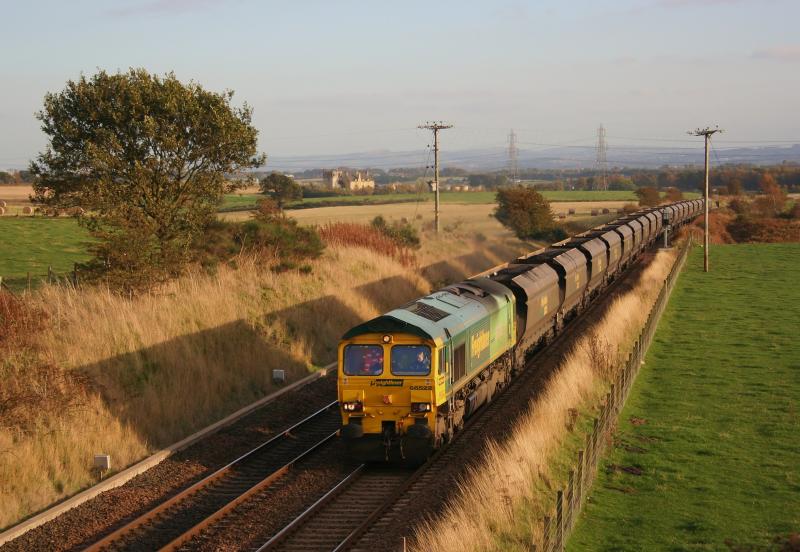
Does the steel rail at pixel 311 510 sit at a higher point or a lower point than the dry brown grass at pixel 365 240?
lower

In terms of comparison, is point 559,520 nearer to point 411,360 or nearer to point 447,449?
point 411,360

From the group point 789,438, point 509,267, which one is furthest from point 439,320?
point 509,267

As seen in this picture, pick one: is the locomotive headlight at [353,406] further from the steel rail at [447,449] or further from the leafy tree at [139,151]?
the leafy tree at [139,151]

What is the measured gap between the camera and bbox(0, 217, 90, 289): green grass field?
41.4 metres

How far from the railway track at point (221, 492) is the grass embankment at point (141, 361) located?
2108 millimetres

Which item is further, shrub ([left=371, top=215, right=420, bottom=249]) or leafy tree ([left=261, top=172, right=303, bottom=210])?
leafy tree ([left=261, top=172, right=303, bottom=210])

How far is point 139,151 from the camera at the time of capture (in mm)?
32031

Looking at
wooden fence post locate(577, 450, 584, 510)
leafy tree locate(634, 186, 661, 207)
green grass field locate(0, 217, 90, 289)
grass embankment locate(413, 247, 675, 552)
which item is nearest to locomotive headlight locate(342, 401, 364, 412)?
grass embankment locate(413, 247, 675, 552)

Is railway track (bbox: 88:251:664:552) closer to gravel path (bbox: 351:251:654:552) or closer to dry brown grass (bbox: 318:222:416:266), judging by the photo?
gravel path (bbox: 351:251:654:552)

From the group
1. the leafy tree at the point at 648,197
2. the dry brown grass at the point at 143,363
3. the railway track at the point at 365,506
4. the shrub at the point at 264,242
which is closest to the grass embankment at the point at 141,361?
the dry brown grass at the point at 143,363

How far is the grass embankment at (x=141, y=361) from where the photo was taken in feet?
55.0

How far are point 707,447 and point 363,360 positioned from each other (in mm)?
7832

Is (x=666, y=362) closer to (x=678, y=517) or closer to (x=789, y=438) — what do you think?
(x=789, y=438)

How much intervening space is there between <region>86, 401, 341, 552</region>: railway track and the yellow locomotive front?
1809 millimetres
